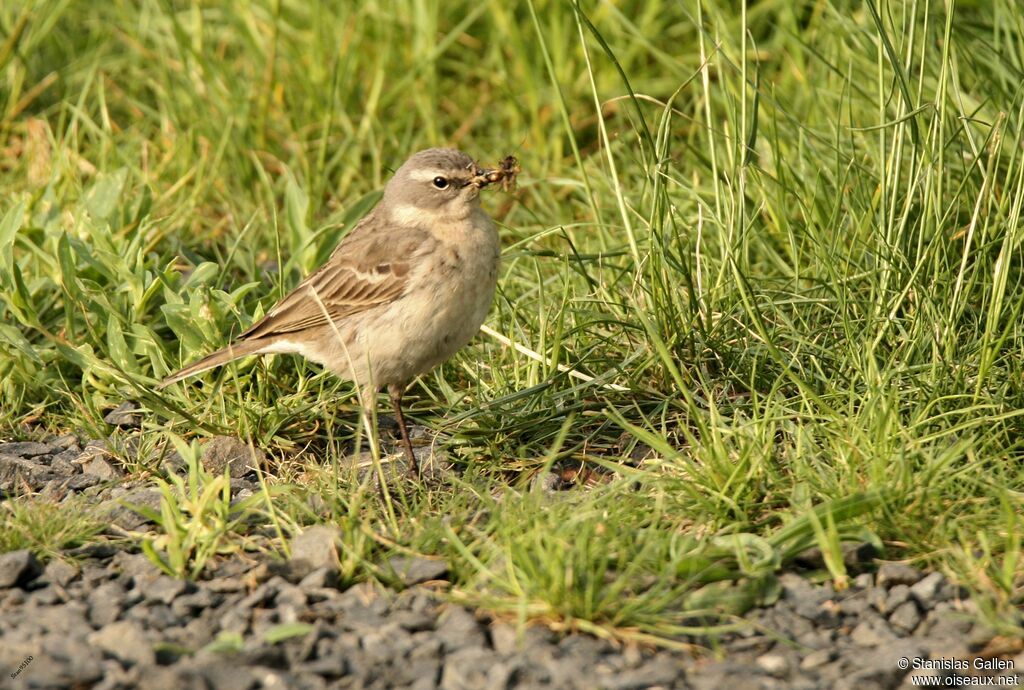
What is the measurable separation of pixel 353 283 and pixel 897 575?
9.42ft

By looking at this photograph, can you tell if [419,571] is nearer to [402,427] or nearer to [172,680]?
[172,680]

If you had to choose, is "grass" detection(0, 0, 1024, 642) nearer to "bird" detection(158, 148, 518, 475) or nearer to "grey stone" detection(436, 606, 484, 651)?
"grey stone" detection(436, 606, 484, 651)

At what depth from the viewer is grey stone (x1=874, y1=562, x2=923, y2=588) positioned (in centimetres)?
434

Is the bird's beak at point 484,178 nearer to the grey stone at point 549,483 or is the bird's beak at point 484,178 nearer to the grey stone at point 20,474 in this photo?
the grey stone at point 549,483

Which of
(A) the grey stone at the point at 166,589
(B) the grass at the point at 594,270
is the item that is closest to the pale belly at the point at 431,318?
(B) the grass at the point at 594,270

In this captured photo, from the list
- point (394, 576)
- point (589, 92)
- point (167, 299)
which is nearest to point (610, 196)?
point (589, 92)

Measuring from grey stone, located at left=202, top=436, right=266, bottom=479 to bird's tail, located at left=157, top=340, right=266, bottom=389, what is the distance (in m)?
0.31

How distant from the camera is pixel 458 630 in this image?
407 centimetres

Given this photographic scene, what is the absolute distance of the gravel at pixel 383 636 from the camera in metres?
3.83

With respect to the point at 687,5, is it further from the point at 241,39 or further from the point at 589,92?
the point at 241,39

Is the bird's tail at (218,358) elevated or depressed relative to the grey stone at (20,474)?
elevated

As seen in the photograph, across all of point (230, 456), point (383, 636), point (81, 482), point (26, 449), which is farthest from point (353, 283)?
point (383, 636)

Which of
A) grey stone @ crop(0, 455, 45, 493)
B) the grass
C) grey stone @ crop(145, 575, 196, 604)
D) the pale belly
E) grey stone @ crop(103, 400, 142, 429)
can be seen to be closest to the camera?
grey stone @ crop(145, 575, 196, 604)

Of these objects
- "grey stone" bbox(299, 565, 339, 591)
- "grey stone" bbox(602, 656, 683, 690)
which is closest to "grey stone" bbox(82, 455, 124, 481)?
"grey stone" bbox(299, 565, 339, 591)
